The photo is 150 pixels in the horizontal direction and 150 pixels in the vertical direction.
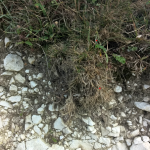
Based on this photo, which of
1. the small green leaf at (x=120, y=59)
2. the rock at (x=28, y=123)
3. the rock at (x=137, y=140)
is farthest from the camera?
the rock at (x=28, y=123)

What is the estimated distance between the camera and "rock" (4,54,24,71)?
196 cm

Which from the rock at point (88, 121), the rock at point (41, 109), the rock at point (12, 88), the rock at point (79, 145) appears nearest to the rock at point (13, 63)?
the rock at point (12, 88)

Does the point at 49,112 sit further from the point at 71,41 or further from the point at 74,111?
the point at 71,41

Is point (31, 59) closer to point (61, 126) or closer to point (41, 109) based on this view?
point (41, 109)

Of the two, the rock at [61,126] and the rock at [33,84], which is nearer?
the rock at [61,126]

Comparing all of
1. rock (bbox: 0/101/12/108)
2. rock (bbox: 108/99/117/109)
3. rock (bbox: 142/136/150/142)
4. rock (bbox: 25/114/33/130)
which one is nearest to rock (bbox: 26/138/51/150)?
rock (bbox: 25/114/33/130)

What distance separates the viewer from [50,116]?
1.94m

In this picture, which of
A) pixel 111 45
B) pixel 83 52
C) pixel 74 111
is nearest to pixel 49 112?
pixel 74 111

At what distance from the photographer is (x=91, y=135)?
1877 millimetres

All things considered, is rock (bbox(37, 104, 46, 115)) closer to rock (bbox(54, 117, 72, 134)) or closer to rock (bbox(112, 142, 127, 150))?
rock (bbox(54, 117, 72, 134))

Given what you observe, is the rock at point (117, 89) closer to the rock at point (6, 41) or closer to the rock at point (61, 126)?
the rock at point (61, 126)

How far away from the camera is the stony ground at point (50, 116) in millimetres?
1870

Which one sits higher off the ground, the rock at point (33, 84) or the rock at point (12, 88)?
the rock at point (33, 84)

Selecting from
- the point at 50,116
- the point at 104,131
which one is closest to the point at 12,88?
the point at 50,116
